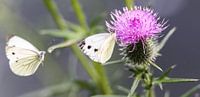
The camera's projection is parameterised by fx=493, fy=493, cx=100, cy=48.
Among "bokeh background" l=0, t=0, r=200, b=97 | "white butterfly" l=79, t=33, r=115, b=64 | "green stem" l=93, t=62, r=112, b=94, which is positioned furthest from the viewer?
"bokeh background" l=0, t=0, r=200, b=97

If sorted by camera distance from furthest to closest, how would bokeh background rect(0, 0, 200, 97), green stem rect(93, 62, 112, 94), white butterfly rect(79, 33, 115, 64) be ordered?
bokeh background rect(0, 0, 200, 97), green stem rect(93, 62, 112, 94), white butterfly rect(79, 33, 115, 64)

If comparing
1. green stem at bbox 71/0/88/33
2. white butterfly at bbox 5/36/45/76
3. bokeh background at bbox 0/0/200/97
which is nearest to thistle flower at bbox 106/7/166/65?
white butterfly at bbox 5/36/45/76

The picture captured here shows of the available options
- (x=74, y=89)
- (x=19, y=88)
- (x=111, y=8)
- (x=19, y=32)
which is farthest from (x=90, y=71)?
(x=19, y=88)

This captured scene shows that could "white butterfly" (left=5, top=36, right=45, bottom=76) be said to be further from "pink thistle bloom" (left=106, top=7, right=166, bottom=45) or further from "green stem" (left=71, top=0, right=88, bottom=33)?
"green stem" (left=71, top=0, right=88, bottom=33)

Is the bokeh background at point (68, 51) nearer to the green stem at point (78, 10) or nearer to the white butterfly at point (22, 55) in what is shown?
the green stem at point (78, 10)

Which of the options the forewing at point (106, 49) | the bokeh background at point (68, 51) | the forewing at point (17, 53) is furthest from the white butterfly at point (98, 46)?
the bokeh background at point (68, 51)

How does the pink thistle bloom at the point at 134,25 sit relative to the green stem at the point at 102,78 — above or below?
above
